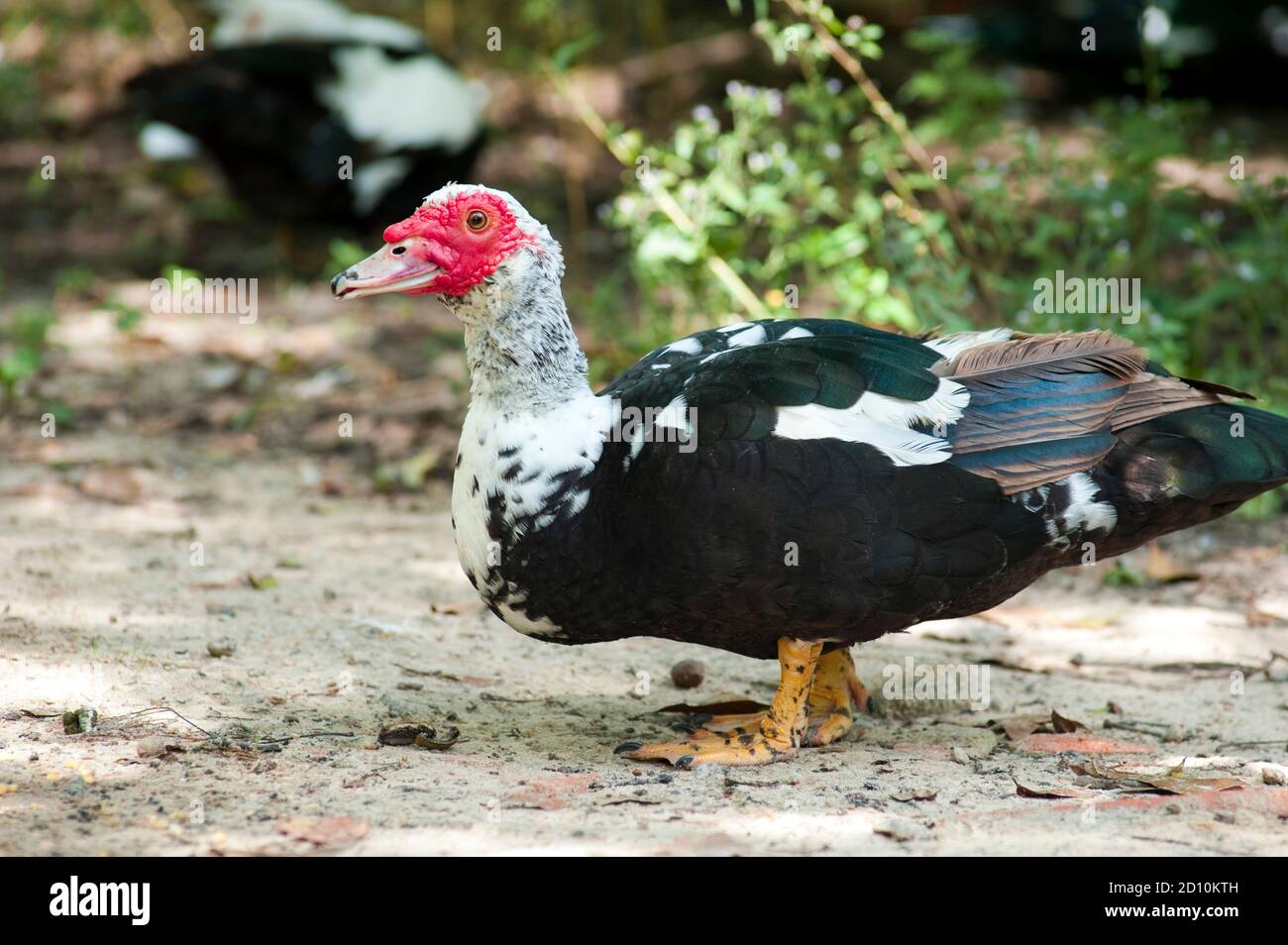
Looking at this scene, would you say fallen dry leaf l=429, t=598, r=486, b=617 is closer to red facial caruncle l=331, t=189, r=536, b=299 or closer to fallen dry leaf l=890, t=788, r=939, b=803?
red facial caruncle l=331, t=189, r=536, b=299

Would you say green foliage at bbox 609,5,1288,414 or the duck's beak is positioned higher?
green foliage at bbox 609,5,1288,414

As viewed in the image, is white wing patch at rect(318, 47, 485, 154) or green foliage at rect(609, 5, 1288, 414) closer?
green foliage at rect(609, 5, 1288, 414)

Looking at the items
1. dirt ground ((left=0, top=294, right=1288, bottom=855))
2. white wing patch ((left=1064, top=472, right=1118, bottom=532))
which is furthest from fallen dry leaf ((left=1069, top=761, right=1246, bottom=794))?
white wing patch ((left=1064, top=472, right=1118, bottom=532))

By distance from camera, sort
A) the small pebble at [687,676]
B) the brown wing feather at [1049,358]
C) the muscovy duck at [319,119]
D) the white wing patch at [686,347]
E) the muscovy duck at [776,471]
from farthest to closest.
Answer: the muscovy duck at [319,119]
the small pebble at [687,676]
the white wing patch at [686,347]
the brown wing feather at [1049,358]
the muscovy duck at [776,471]

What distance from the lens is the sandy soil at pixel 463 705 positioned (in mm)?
2602

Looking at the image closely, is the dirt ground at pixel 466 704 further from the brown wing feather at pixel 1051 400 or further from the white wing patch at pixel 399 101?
the white wing patch at pixel 399 101

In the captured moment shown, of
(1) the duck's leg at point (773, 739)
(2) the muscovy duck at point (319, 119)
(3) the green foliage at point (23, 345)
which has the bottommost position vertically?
(1) the duck's leg at point (773, 739)

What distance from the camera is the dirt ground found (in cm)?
261

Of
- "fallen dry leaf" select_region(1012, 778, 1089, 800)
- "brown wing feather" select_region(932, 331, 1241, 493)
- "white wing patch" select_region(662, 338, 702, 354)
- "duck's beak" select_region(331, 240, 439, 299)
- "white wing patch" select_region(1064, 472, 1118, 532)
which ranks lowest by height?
Answer: "fallen dry leaf" select_region(1012, 778, 1089, 800)

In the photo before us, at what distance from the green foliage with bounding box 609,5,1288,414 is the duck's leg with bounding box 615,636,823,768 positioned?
1848mm

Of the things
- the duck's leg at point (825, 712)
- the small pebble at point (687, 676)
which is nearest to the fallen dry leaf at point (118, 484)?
the small pebble at point (687, 676)

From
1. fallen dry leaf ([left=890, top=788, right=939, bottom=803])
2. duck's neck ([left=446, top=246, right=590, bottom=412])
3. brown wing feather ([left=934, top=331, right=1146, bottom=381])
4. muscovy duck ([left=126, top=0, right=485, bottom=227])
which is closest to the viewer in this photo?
fallen dry leaf ([left=890, top=788, right=939, bottom=803])

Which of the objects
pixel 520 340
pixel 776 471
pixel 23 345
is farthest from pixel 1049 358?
pixel 23 345

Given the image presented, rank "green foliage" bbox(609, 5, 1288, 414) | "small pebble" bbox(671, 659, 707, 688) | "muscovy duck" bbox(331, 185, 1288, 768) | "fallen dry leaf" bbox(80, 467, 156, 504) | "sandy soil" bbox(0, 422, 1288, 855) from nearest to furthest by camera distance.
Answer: "sandy soil" bbox(0, 422, 1288, 855), "muscovy duck" bbox(331, 185, 1288, 768), "small pebble" bbox(671, 659, 707, 688), "green foliage" bbox(609, 5, 1288, 414), "fallen dry leaf" bbox(80, 467, 156, 504)
